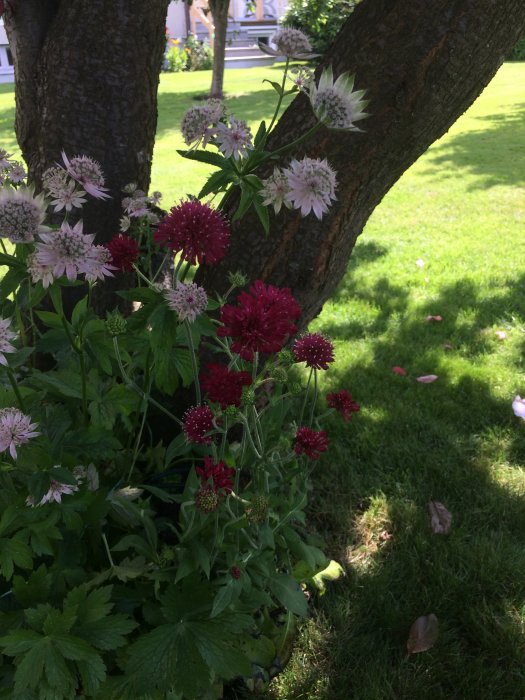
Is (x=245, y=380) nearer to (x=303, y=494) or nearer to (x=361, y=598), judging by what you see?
(x=303, y=494)

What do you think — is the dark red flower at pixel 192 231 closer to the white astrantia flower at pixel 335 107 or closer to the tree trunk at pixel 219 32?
the white astrantia flower at pixel 335 107

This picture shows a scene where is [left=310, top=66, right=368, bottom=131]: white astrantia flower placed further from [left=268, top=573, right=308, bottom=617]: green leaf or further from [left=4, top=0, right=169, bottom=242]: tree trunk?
[left=268, top=573, right=308, bottom=617]: green leaf

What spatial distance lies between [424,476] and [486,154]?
7462 mm

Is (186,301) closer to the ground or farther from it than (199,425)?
farther from it

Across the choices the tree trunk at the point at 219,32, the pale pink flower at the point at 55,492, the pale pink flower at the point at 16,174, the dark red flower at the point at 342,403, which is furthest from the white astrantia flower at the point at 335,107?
the tree trunk at the point at 219,32

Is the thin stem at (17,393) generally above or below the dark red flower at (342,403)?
above

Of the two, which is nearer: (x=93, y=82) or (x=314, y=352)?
(x=314, y=352)

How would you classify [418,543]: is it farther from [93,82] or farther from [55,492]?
[93,82]

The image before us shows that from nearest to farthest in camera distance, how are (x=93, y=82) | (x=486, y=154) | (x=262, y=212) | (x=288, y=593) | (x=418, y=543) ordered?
(x=262, y=212), (x=288, y=593), (x=93, y=82), (x=418, y=543), (x=486, y=154)

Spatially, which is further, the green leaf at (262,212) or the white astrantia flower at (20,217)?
the green leaf at (262,212)

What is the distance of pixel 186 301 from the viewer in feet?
4.45

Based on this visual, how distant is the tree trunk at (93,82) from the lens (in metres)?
2.20

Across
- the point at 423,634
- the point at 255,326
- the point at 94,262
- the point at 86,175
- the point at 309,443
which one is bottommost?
the point at 423,634

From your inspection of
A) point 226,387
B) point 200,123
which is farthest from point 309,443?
point 200,123
